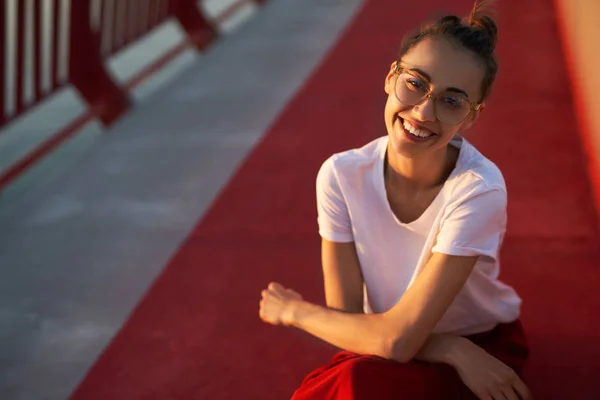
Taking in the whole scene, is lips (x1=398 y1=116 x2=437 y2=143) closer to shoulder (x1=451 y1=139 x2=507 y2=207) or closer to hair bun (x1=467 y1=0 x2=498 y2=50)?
shoulder (x1=451 y1=139 x2=507 y2=207)

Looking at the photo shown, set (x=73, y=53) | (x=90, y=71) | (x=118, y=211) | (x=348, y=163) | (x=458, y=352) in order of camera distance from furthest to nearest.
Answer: (x=90, y=71) → (x=73, y=53) → (x=118, y=211) → (x=348, y=163) → (x=458, y=352)

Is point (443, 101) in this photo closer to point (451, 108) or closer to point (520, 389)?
point (451, 108)

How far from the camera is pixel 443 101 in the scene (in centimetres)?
168

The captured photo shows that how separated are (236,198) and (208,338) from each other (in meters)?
1.06

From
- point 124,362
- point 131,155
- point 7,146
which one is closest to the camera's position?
point 124,362

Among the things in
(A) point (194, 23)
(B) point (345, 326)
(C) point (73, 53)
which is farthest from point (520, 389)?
(A) point (194, 23)

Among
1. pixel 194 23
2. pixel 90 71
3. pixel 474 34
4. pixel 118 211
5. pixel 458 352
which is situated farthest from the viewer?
pixel 194 23

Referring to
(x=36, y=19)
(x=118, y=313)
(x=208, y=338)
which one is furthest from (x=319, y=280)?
(x=36, y=19)

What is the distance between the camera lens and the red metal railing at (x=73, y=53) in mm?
3941

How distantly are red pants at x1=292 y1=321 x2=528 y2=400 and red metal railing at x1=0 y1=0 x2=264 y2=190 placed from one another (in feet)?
7.60

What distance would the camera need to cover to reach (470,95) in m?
1.68

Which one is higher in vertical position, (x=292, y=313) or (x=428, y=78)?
(x=428, y=78)

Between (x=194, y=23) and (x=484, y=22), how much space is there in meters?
4.58

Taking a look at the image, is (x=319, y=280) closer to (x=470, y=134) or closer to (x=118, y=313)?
(x=118, y=313)
